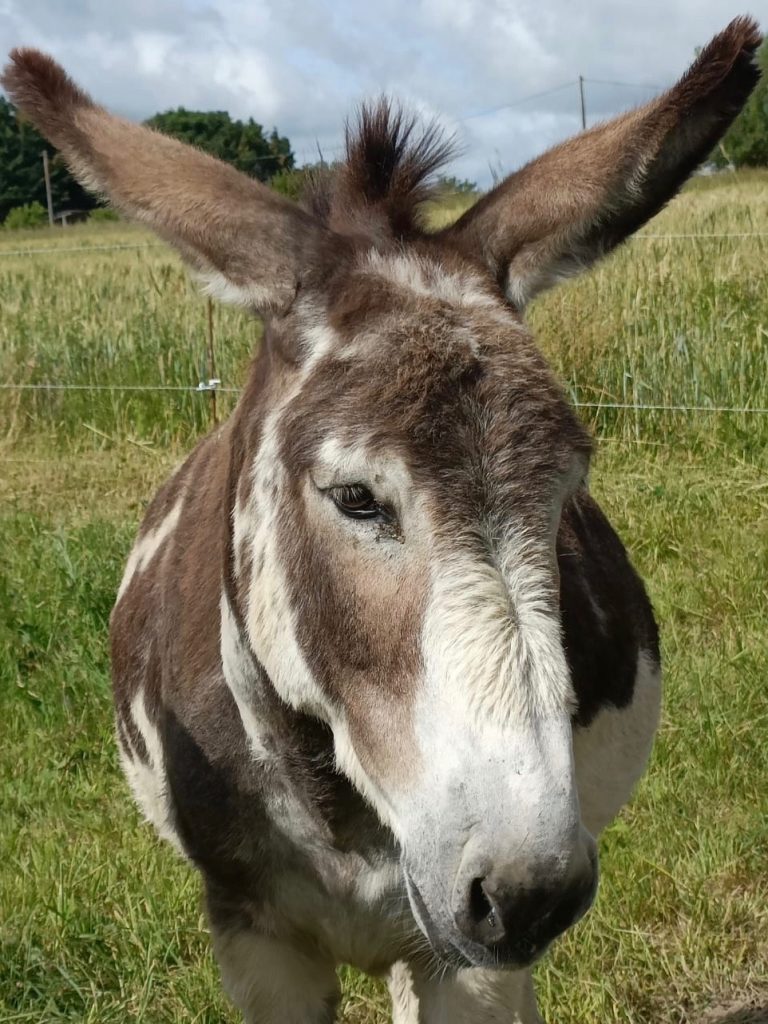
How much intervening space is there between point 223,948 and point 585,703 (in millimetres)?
978

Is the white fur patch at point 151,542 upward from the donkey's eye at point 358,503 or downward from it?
downward

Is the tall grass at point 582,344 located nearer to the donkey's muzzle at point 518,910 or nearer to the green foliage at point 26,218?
the donkey's muzzle at point 518,910

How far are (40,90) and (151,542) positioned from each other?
5.32ft

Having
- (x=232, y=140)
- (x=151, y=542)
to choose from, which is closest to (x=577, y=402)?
(x=151, y=542)

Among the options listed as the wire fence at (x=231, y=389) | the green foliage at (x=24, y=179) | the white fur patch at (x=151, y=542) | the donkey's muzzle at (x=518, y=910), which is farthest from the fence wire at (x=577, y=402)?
the green foliage at (x=24, y=179)

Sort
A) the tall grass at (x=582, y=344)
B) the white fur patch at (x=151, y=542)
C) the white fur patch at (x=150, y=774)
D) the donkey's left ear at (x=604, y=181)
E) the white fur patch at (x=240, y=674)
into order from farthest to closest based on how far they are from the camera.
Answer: the tall grass at (x=582, y=344), the white fur patch at (x=151, y=542), the white fur patch at (x=150, y=774), the white fur patch at (x=240, y=674), the donkey's left ear at (x=604, y=181)

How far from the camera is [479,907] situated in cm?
182

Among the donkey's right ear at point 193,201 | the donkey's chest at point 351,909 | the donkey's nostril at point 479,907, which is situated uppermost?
the donkey's right ear at point 193,201

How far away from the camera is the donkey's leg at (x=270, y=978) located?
272 cm

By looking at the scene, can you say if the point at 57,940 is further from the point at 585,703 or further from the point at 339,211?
the point at 339,211

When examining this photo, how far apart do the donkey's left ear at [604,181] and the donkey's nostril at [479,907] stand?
3.56 feet

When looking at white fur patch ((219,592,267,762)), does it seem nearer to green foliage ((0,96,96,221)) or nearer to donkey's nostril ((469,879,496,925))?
donkey's nostril ((469,879,496,925))

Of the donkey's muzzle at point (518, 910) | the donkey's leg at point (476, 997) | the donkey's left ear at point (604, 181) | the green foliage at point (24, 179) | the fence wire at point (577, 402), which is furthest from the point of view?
the green foliage at point (24, 179)

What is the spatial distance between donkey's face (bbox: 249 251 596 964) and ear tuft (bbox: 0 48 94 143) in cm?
57
